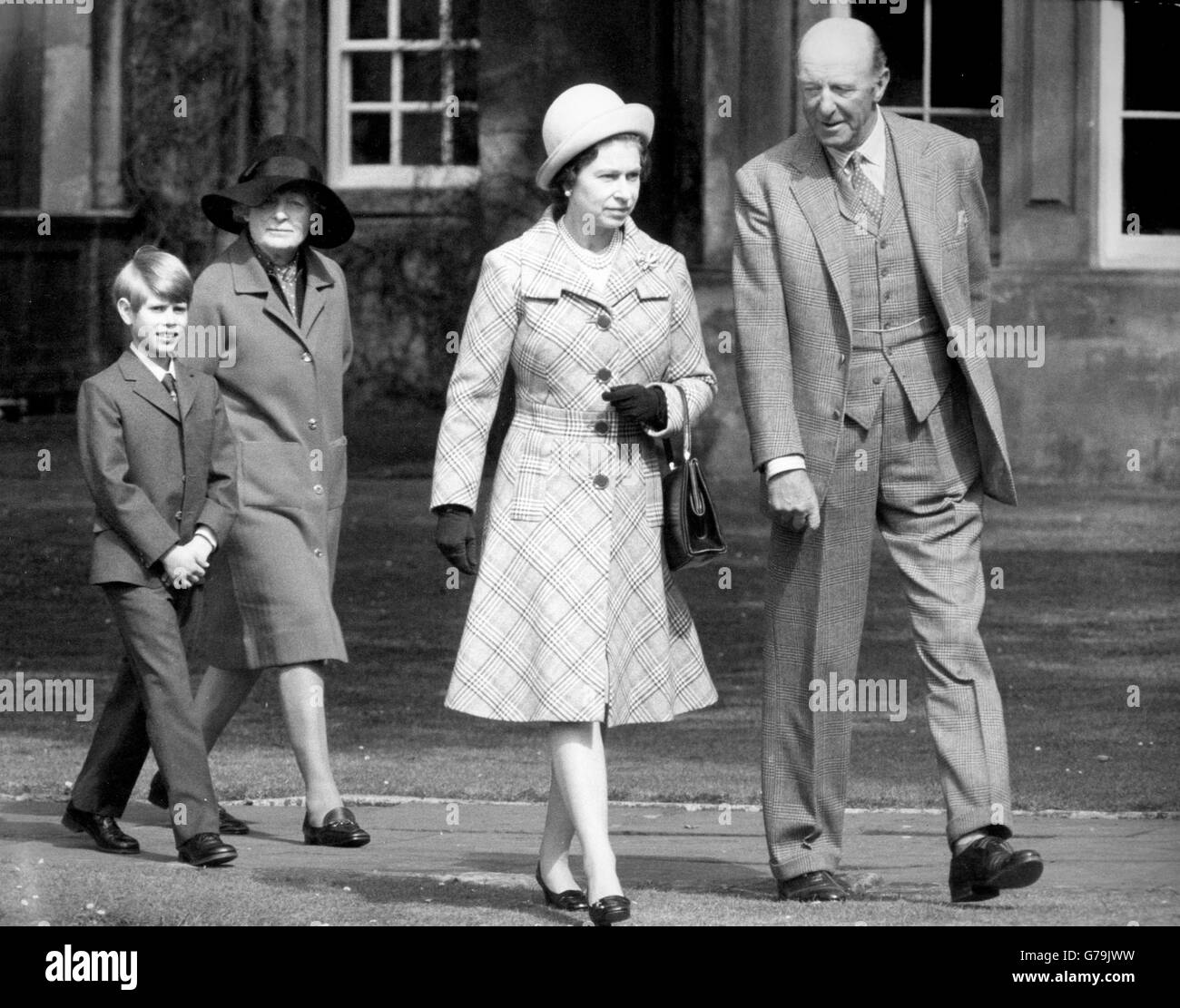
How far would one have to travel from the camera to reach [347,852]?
6863 mm

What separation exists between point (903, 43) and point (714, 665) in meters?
7.07

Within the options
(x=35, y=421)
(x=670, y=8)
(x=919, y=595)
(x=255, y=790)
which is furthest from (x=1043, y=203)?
(x=919, y=595)

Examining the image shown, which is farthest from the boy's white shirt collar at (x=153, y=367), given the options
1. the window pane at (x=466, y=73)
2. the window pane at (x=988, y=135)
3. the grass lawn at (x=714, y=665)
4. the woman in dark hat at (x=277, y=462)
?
the window pane at (x=466, y=73)

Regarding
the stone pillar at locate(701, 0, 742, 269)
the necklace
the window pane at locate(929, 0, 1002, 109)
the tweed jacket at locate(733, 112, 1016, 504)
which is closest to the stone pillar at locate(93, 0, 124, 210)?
the stone pillar at locate(701, 0, 742, 269)

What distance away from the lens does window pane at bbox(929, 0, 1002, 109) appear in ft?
53.8

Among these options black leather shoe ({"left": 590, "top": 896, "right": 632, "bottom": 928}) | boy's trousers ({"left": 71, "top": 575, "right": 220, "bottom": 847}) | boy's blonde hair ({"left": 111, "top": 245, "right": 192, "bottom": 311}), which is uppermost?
boy's blonde hair ({"left": 111, "top": 245, "right": 192, "bottom": 311})

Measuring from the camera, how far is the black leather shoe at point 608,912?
573 centimetres

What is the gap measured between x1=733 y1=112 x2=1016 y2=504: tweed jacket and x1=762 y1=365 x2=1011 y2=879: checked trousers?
0.26 ft

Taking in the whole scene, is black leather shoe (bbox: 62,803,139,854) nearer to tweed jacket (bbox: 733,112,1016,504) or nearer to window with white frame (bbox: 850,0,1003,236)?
tweed jacket (bbox: 733,112,1016,504)

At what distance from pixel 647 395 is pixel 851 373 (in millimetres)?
501

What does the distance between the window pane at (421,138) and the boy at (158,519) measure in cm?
1218

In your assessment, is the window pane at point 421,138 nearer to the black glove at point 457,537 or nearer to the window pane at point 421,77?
the window pane at point 421,77

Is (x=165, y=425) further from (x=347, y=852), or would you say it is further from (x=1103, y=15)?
(x=1103, y=15)

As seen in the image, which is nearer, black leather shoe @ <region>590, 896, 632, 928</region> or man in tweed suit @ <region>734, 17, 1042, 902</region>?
black leather shoe @ <region>590, 896, 632, 928</region>
